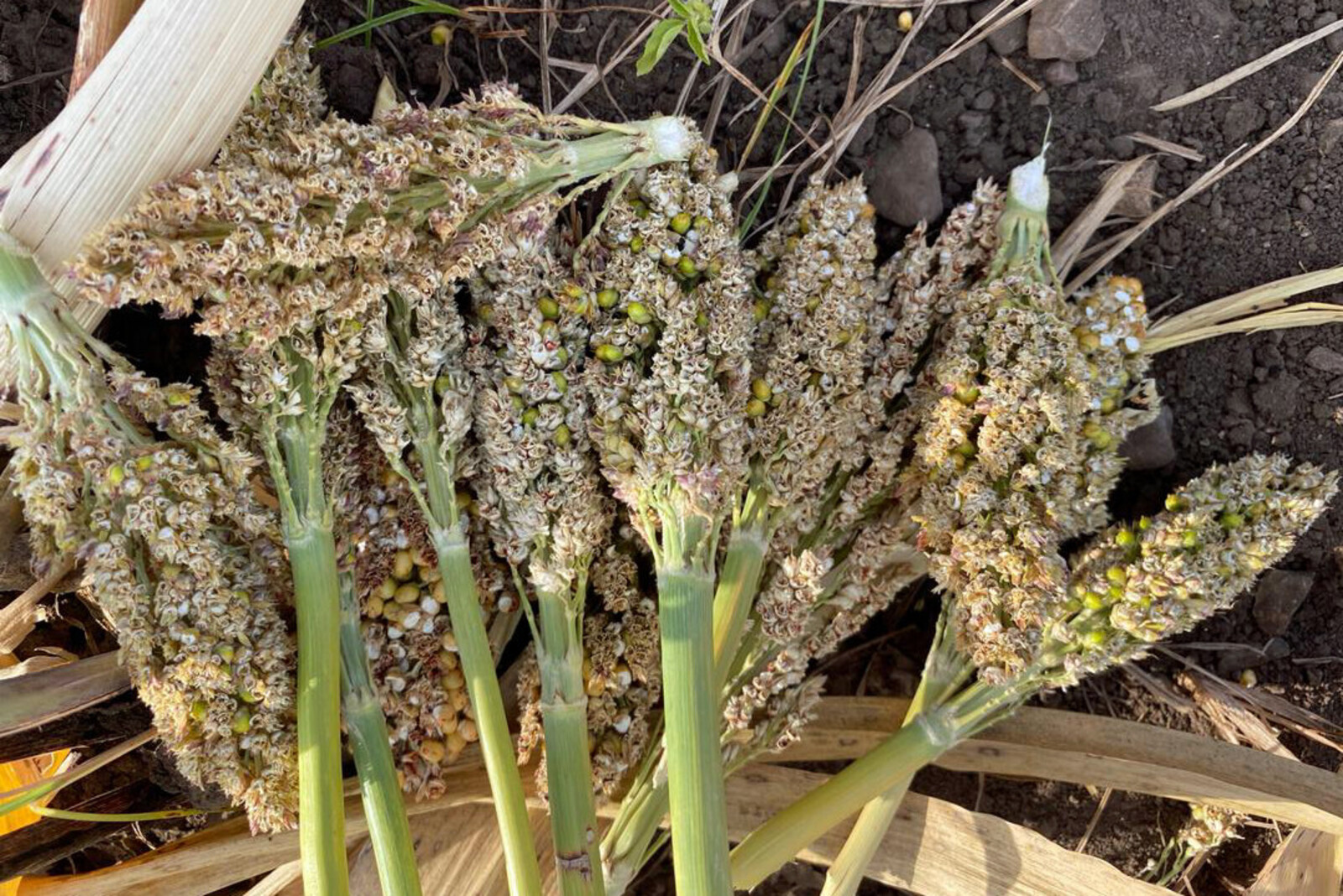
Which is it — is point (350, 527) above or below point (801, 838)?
above

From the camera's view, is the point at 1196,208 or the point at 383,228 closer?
the point at 383,228

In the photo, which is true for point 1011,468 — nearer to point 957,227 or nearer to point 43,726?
point 957,227

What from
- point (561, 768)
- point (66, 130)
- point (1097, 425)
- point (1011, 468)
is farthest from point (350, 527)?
point (1097, 425)

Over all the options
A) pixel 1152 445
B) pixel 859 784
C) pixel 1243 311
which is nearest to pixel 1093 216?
pixel 1243 311

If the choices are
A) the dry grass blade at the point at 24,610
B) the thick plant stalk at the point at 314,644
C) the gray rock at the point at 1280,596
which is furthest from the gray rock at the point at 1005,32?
the dry grass blade at the point at 24,610

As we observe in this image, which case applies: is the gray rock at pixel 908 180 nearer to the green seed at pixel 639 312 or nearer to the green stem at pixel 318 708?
the green seed at pixel 639 312

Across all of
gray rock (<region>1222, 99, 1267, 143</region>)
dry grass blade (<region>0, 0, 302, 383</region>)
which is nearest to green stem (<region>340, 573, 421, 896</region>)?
dry grass blade (<region>0, 0, 302, 383</region>)
